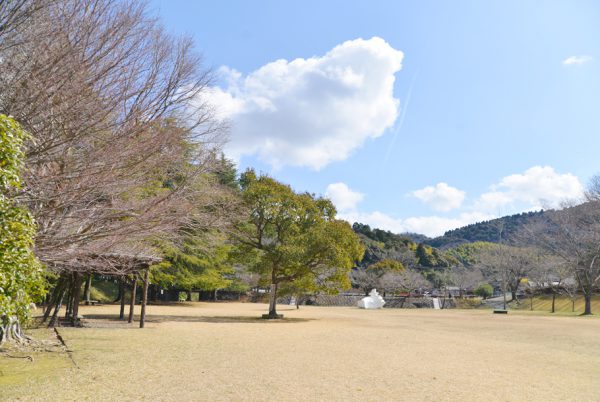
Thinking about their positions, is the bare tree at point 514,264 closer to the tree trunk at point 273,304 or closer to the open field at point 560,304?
the open field at point 560,304

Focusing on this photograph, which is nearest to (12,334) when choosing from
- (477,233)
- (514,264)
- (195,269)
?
(195,269)

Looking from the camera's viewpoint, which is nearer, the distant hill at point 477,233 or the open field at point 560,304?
the open field at point 560,304

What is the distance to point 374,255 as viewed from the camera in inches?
2238

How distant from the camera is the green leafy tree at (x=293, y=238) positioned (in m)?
17.0

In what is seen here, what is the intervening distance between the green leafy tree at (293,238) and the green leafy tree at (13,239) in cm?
1297

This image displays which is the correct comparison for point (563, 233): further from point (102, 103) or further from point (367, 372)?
point (102, 103)

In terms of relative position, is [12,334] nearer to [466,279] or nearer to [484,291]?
[484,291]

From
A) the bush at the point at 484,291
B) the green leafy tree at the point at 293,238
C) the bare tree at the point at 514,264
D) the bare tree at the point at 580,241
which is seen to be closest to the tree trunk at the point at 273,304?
the green leafy tree at the point at 293,238

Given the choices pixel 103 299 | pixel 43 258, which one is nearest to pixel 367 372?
pixel 43 258

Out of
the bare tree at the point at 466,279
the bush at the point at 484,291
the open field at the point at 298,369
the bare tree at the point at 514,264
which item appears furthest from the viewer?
the bare tree at the point at 466,279

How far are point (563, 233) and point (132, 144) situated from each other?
31.0m

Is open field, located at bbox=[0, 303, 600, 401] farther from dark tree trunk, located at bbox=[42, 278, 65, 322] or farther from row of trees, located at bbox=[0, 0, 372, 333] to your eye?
dark tree trunk, located at bbox=[42, 278, 65, 322]

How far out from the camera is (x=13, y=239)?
384 cm

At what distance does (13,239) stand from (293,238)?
1380cm
